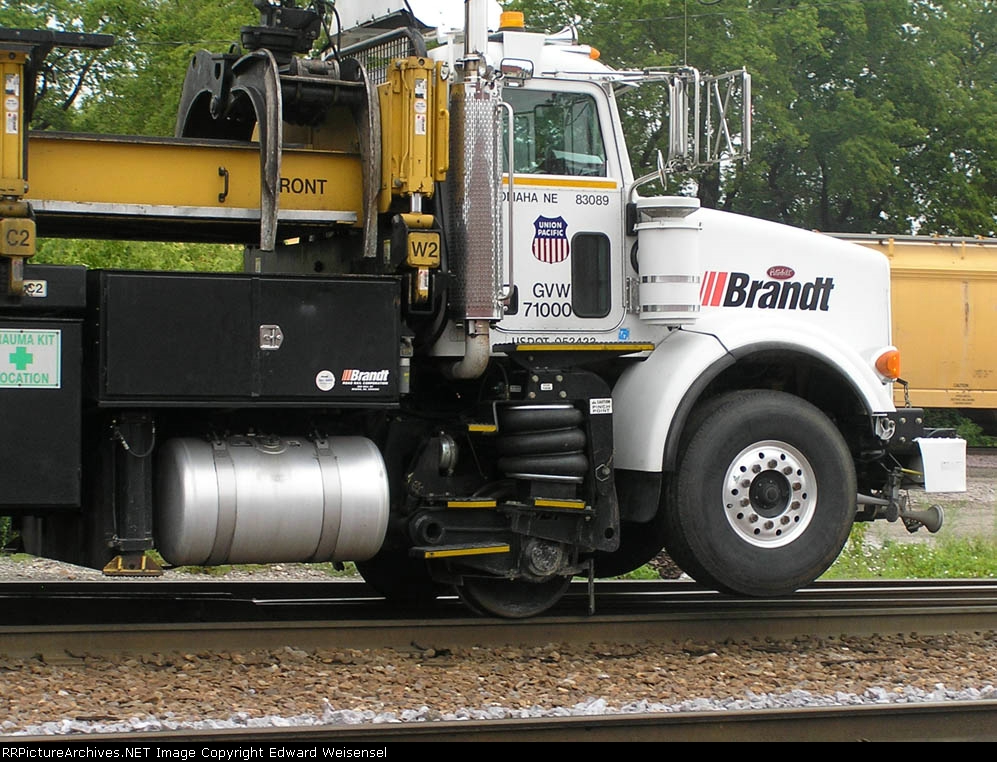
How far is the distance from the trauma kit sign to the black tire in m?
3.57

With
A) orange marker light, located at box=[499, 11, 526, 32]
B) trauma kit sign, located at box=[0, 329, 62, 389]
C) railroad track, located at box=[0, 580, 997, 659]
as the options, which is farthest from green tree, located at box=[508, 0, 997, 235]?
trauma kit sign, located at box=[0, 329, 62, 389]

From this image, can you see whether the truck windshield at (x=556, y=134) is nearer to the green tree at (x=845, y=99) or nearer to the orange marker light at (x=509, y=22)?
the orange marker light at (x=509, y=22)

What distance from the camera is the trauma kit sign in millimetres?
7082

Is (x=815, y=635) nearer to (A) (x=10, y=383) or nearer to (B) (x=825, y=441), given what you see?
(B) (x=825, y=441)

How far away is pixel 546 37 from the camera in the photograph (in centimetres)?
883

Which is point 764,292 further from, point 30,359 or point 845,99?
point 845,99

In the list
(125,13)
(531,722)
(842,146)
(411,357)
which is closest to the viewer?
(531,722)

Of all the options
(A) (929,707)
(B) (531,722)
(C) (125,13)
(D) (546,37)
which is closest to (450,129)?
(D) (546,37)

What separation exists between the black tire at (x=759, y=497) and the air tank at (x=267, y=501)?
6.06ft

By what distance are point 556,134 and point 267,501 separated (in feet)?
9.20

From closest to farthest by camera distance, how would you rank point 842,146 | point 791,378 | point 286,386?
point 286,386 < point 791,378 < point 842,146

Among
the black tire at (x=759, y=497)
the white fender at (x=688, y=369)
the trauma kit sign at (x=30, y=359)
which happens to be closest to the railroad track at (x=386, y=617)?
the black tire at (x=759, y=497)

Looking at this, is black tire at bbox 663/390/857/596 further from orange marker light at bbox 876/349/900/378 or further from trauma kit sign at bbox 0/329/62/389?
trauma kit sign at bbox 0/329/62/389

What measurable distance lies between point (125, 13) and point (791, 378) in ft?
68.4
